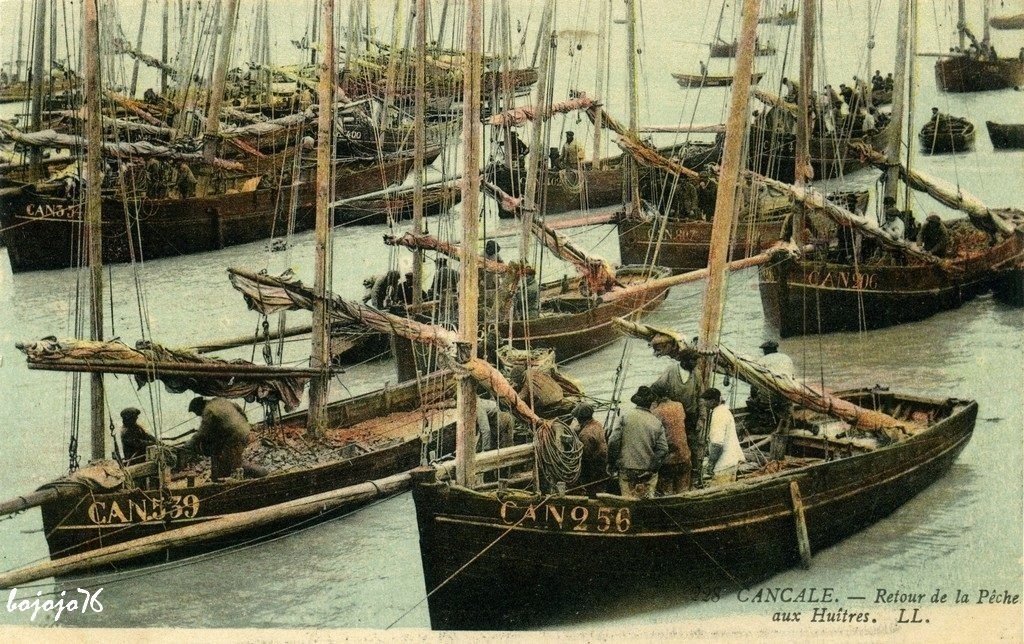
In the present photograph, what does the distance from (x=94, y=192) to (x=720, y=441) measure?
Result: 7547 mm

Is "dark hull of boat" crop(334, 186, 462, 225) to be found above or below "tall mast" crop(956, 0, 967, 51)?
below

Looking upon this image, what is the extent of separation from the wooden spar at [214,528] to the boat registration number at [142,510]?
258 mm

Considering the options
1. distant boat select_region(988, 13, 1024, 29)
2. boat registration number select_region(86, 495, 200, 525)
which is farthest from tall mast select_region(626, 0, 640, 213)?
boat registration number select_region(86, 495, 200, 525)

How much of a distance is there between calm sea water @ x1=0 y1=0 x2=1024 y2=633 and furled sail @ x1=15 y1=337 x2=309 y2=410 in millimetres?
507

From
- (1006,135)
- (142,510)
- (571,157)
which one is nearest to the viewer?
(142,510)

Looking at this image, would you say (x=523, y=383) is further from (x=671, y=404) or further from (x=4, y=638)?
(x=4, y=638)

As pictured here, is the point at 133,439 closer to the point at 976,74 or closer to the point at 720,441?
the point at 720,441

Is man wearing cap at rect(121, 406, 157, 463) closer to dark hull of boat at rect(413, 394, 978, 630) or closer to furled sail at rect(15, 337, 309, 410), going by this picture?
furled sail at rect(15, 337, 309, 410)

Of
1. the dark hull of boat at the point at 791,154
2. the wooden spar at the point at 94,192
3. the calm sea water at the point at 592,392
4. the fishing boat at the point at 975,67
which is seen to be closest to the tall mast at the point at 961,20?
the fishing boat at the point at 975,67

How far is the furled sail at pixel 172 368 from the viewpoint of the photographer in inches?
538

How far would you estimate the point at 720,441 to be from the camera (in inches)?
547

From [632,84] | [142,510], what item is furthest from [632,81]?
[142,510]

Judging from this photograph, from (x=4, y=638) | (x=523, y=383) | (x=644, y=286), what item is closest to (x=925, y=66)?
(x=644, y=286)

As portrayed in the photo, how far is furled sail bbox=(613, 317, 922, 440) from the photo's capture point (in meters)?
14.0
